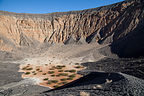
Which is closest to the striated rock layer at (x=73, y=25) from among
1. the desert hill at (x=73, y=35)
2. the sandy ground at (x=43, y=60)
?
the desert hill at (x=73, y=35)

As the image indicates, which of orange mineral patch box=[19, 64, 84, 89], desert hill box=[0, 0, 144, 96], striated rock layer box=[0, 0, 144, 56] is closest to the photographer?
orange mineral patch box=[19, 64, 84, 89]

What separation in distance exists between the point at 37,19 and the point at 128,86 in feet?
187

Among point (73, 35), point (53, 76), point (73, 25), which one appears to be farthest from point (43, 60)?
point (73, 25)

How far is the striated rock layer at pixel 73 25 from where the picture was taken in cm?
4103

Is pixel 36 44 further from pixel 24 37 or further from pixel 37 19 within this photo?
pixel 37 19

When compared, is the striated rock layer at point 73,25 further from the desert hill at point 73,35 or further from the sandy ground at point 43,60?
the sandy ground at point 43,60

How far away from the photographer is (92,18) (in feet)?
177

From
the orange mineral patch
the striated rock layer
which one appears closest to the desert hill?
the striated rock layer

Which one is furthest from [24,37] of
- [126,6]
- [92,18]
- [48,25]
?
[126,6]

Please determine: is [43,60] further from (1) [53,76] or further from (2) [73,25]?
(2) [73,25]

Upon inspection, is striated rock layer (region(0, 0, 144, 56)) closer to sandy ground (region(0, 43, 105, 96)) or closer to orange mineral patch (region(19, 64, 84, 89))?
sandy ground (region(0, 43, 105, 96))

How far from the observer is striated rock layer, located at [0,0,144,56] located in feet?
135

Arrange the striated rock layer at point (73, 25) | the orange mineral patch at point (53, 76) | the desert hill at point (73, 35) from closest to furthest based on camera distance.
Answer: the orange mineral patch at point (53, 76) → the desert hill at point (73, 35) → the striated rock layer at point (73, 25)

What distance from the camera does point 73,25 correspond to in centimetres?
5778
